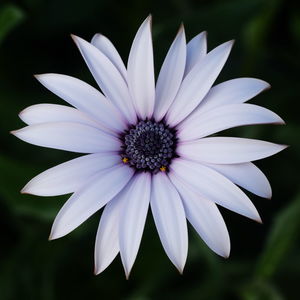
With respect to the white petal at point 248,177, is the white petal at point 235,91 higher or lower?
higher

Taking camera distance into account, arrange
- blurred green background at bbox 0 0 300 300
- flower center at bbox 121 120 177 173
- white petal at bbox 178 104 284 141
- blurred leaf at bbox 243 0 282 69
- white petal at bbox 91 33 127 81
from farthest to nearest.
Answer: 1. blurred leaf at bbox 243 0 282 69
2. blurred green background at bbox 0 0 300 300
3. flower center at bbox 121 120 177 173
4. white petal at bbox 91 33 127 81
5. white petal at bbox 178 104 284 141

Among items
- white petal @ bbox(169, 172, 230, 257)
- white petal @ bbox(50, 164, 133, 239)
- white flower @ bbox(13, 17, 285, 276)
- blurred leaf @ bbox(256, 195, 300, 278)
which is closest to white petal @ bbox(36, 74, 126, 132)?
white flower @ bbox(13, 17, 285, 276)

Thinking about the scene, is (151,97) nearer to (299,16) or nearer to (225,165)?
(225,165)

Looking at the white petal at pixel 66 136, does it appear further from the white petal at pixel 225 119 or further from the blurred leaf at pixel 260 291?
the blurred leaf at pixel 260 291

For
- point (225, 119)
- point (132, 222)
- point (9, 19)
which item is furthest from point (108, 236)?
point (9, 19)

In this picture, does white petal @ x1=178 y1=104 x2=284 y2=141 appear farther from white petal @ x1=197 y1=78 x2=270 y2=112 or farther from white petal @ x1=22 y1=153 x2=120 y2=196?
white petal @ x1=22 y1=153 x2=120 y2=196

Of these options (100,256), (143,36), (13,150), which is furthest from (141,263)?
(143,36)

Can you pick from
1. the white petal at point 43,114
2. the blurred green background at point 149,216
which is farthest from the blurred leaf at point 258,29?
the white petal at point 43,114
